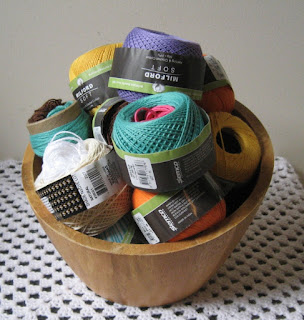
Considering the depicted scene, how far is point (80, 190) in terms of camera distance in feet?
1.61

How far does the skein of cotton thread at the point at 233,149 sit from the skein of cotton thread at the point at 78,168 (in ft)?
0.42

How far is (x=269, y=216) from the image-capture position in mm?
726

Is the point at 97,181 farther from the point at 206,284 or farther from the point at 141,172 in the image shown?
the point at 206,284

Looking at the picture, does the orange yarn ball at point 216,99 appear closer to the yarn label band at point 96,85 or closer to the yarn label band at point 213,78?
the yarn label band at point 213,78

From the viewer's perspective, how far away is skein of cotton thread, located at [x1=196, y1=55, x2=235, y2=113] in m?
0.61

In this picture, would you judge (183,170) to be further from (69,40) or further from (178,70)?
(69,40)

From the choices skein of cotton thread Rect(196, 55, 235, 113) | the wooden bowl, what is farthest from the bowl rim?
skein of cotton thread Rect(196, 55, 235, 113)

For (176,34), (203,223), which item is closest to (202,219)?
(203,223)

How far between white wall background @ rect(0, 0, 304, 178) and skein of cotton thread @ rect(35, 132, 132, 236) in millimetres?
443

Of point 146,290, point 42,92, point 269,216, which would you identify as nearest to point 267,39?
point 269,216

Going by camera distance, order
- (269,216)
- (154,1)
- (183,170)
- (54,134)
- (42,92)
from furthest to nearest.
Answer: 1. (42,92)
2. (154,1)
3. (269,216)
4. (54,134)
5. (183,170)

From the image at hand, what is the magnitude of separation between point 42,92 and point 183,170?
24.0 inches

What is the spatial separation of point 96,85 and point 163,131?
197mm

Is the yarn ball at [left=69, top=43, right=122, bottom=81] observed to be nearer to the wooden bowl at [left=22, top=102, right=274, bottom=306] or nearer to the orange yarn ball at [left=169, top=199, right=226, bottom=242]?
the wooden bowl at [left=22, top=102, right=274, bottom=306]
